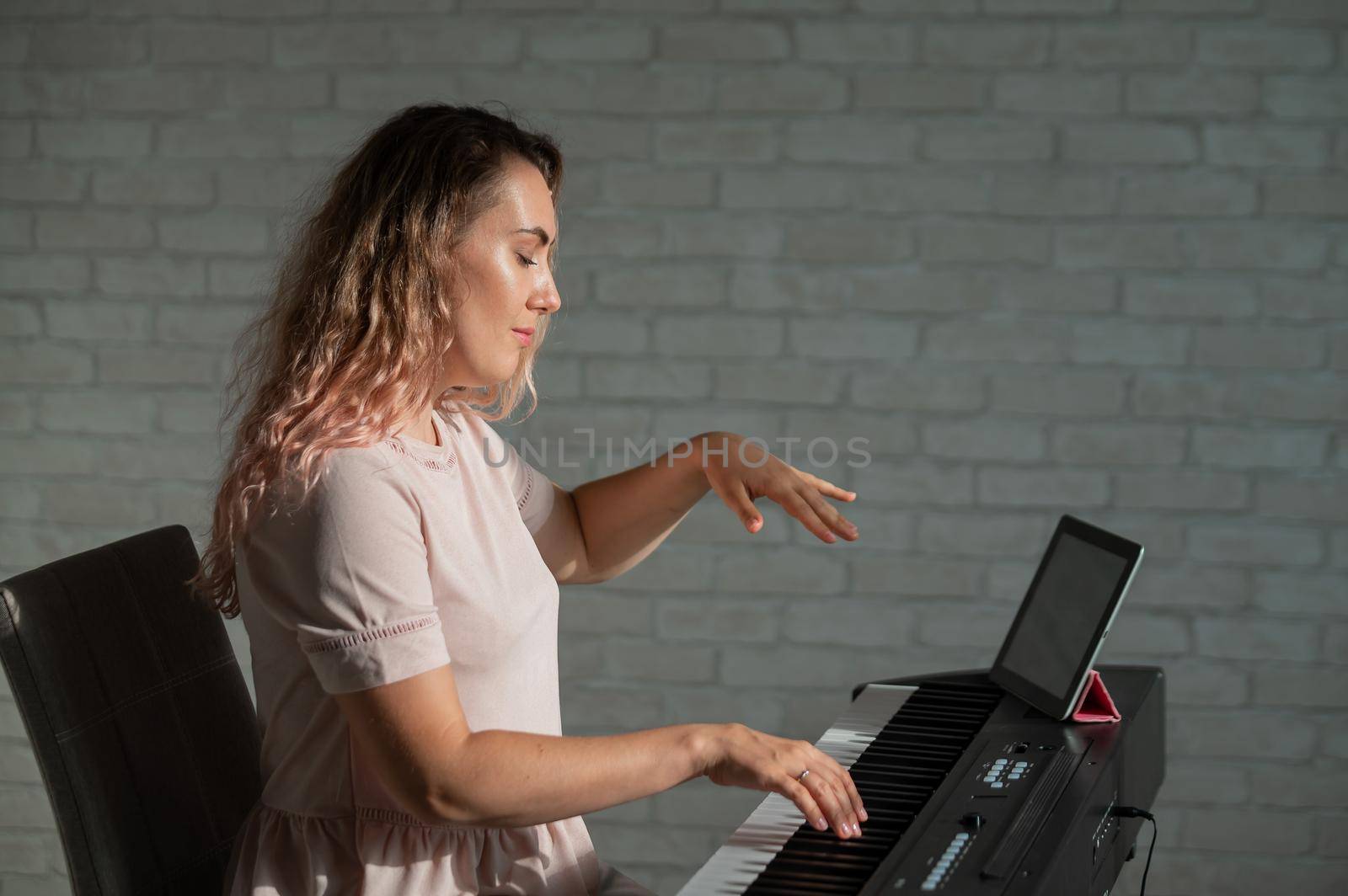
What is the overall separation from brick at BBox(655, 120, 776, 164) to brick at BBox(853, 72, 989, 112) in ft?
0.50

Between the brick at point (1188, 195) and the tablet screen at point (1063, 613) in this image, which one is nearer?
the tablet screen at point (1063, 613)

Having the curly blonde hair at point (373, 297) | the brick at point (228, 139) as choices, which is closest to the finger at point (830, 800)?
the curly blonde hair at point (373, 297)

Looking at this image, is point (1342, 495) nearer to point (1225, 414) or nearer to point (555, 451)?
point (1225, 414)

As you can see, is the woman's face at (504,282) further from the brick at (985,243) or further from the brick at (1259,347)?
the brick at (1259,347)

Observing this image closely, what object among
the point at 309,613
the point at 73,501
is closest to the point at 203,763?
the point at 309,613

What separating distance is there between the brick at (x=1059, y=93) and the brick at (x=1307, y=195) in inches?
13.3

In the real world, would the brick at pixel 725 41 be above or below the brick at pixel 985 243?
above

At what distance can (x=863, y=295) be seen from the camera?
2670 mm

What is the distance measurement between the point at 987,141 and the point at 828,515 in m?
1.25

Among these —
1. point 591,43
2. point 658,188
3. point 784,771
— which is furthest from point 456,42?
point 784,771

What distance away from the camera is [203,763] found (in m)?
1.62

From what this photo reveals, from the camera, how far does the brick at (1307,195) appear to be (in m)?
2.55

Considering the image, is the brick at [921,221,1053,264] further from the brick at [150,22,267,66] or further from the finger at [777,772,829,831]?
Result: the finger at [777,772,829,831]

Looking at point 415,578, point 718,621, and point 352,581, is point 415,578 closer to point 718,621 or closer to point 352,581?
point 352,581
